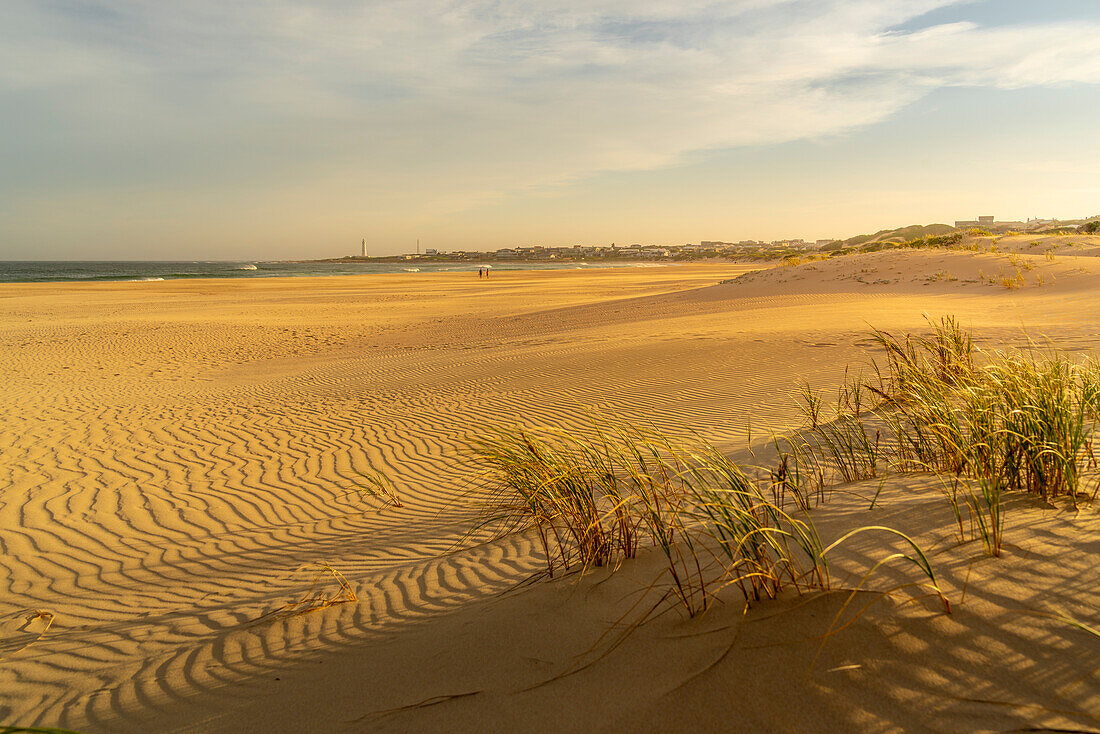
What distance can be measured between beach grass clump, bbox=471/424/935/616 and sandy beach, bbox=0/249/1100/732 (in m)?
0.11

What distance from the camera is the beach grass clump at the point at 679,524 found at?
2250mm

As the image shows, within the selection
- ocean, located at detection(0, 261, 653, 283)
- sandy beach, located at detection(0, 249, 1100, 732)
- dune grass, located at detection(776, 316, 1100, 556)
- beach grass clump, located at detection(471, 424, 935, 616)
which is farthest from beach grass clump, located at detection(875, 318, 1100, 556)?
ocean, located at detection(0, 261, 653, 283)

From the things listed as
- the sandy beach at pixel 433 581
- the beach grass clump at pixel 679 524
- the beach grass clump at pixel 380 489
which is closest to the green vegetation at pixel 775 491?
the beach grass clump at pixel 679 524

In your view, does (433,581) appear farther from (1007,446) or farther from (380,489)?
(1007,446)

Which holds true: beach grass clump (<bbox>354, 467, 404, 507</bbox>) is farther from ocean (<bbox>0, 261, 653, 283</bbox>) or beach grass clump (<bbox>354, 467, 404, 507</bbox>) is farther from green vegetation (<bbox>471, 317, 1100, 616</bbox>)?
ocean (<bbox>0, 261, 653, 283</bbox>)

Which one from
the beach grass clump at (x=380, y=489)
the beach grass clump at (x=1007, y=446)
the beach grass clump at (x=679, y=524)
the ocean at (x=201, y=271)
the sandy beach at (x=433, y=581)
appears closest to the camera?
the sandy beach at (x=433, y=581)

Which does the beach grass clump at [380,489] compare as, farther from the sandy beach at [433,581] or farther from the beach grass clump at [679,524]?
the beach grass clump at [679,524]

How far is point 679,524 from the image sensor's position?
250 cm

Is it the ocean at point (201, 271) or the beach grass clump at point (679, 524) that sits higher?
the ocean at point (201, 271)

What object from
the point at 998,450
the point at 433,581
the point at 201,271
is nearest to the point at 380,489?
the point at 433,581

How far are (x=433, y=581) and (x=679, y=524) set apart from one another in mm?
1745

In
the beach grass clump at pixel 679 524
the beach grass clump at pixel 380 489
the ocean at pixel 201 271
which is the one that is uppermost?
the ocean at pixel 201 271

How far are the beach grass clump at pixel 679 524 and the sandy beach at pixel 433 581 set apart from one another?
0.38 ft

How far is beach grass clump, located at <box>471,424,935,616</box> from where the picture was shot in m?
2.25
